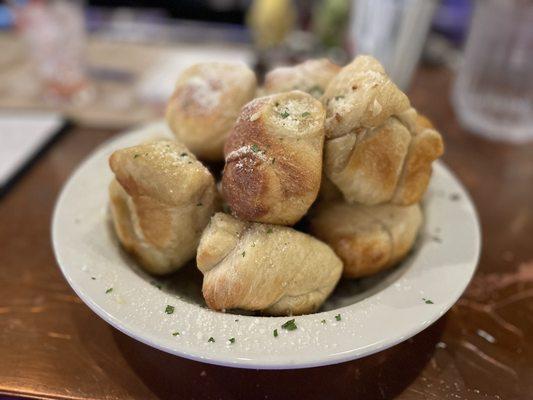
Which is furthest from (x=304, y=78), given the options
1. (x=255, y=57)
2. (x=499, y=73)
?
(x=255, y=57)

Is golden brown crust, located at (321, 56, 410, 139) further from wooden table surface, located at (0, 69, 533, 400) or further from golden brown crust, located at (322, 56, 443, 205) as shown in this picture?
wooden table surface, located at (0, 69, 533, 400)

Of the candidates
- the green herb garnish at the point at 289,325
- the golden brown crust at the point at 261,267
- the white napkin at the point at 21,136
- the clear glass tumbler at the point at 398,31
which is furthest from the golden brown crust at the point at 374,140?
the clear glass tumbler at the point at 398,31

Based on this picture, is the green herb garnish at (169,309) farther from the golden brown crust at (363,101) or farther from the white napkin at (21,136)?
the white napkin at (21,136)

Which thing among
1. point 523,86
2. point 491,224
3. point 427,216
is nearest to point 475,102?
point 523,86

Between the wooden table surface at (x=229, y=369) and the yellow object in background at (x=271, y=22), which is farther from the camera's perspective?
the yellow object in background at (x=271, y=22)

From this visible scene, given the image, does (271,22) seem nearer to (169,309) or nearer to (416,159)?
(416,159)

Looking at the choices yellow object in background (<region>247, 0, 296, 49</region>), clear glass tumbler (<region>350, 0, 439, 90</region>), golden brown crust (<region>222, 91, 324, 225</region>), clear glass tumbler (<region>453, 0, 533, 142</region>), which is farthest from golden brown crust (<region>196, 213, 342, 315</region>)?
yellow object in background (<region>247, 0, 296, 49</region>)

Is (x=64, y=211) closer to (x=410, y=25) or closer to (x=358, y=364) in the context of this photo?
(x=358, y=364)
